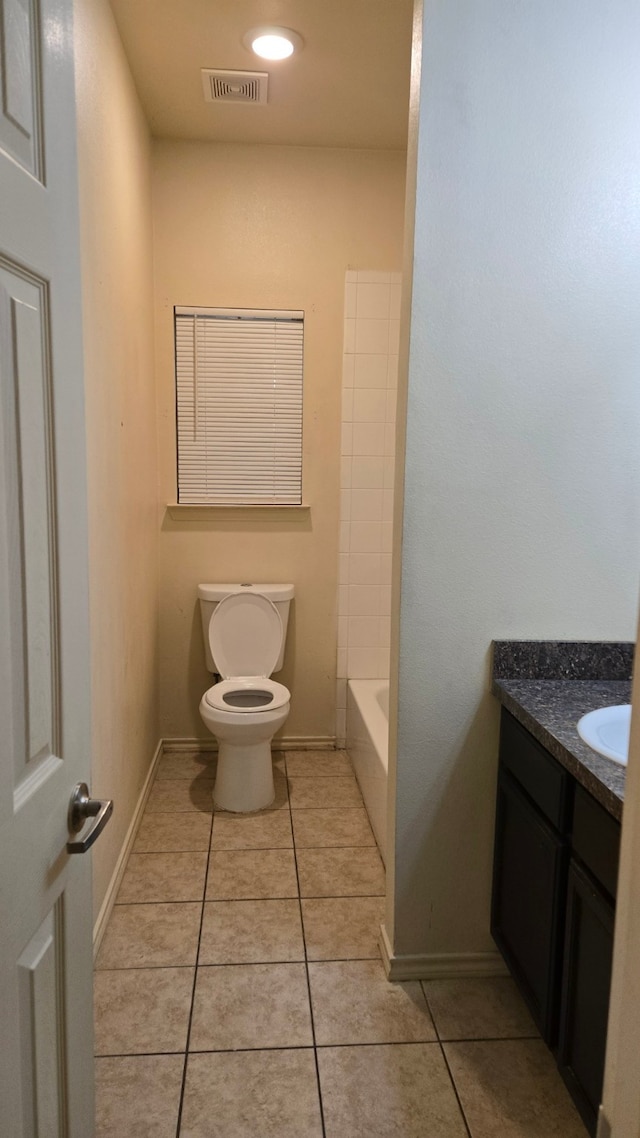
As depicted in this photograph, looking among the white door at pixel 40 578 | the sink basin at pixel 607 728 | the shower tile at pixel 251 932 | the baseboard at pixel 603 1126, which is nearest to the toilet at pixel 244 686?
the shower tile at pixel 251 932

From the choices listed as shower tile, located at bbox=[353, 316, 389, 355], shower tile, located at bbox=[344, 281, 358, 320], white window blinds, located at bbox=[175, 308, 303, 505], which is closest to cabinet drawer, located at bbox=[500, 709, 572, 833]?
white window blinds, located at bbox=[175, 308, 303, 505]

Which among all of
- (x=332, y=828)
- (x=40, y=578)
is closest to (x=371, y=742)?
(x=332, y=828)

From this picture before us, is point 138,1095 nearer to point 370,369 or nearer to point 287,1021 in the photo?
point 287,1021

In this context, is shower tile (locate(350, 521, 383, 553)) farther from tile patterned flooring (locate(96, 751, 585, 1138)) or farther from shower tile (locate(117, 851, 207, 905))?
shower tile (locate(117, 851, 207, 905))

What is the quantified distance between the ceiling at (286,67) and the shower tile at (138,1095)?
289 centimetres

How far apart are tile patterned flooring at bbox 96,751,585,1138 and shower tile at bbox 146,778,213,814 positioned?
0.30 metres

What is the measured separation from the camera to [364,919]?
230cm

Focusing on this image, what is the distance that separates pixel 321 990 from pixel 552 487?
1458mm

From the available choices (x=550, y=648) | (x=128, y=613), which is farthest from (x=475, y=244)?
(x=128, y=613)

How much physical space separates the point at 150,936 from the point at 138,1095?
1.89ft

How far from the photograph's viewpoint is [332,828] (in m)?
2.89

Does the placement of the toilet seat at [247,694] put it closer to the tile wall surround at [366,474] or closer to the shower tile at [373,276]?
the tile wall surround at [366,474]

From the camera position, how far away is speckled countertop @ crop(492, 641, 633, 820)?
5.41ft

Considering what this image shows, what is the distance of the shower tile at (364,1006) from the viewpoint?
6.01 feet
